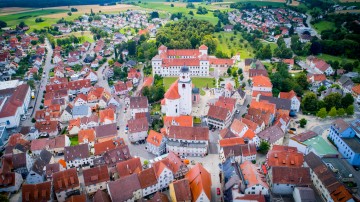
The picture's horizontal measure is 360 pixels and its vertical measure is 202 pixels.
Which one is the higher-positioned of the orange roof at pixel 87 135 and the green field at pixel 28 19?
the green field at pixel 28 19

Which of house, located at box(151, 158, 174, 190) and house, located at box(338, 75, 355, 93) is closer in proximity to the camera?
house, located at box(151, 158, 174, 190)

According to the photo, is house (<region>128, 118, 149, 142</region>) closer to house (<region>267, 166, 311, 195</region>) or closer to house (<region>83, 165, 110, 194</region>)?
house (<region>83, 165, 110, 194</region>)

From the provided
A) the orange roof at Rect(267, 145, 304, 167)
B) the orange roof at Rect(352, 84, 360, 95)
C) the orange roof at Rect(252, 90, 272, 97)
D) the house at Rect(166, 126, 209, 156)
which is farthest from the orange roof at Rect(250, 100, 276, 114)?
the orange roof at Rect(352, 84, 360, 95)

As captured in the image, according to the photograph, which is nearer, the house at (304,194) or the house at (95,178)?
the house at (304,194)

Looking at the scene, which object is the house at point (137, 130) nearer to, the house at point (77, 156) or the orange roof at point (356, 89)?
the house at point (77, 156)

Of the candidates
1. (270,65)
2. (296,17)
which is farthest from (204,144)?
(296,17)

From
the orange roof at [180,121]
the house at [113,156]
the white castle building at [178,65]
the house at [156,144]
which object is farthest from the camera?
the white castle building at [178,65]

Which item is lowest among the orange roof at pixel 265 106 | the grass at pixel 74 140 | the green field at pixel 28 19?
the grass at pixel 74 140

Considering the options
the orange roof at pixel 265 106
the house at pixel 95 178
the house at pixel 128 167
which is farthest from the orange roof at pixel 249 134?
the house at pixel 95 178
